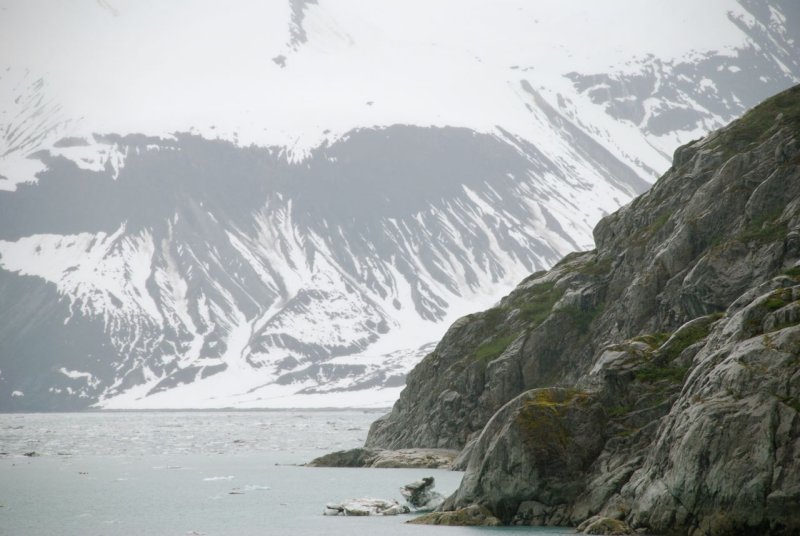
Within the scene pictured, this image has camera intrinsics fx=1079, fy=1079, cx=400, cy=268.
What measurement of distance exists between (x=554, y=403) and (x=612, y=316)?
4374 cm

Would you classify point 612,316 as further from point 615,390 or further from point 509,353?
point 615,390

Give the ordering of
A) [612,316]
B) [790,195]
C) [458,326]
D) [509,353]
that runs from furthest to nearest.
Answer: [458,326]
[509,353]
[612,316]
[790,195]

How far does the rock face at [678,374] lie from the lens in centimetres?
5131

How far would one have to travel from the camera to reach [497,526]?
203 ft

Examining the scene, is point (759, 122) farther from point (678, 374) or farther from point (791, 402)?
point (791, 402)

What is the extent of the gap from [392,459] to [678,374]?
172ft

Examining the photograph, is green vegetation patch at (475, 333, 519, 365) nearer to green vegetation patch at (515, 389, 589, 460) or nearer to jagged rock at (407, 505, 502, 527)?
green vegetation patch at (515, 389, 589, 460)

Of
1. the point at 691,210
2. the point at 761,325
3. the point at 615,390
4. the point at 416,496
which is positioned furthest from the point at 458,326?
the point at 761,325

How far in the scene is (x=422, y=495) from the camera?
73750 mm

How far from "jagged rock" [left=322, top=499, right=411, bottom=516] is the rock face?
650cm

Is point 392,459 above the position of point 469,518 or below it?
below

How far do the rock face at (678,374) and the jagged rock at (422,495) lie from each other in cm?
674

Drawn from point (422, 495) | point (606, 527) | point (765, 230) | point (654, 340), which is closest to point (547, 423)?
point (606, 527)

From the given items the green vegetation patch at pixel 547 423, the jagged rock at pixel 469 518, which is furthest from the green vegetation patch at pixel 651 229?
the jagged rock at pixel 469 518
